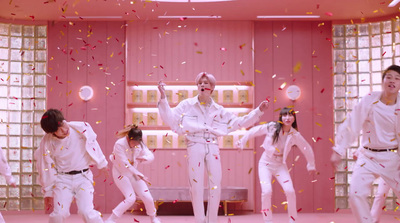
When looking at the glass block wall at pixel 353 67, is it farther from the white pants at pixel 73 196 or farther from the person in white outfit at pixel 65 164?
the white pants at pixel 73 196

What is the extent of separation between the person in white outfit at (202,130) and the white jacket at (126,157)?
1.33 meters

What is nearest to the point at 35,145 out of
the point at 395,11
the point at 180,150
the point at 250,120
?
the point at 180,150

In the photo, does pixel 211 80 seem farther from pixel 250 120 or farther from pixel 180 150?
pixel 180 150

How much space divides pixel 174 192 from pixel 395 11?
14.4 ft

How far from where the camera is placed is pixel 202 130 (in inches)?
218

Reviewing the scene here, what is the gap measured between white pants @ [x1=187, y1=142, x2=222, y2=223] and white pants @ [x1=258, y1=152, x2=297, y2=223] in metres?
1.03

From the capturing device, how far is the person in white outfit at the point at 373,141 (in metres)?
4.60

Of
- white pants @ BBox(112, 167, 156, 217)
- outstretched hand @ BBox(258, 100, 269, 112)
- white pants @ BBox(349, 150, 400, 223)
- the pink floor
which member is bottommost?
the pink floor

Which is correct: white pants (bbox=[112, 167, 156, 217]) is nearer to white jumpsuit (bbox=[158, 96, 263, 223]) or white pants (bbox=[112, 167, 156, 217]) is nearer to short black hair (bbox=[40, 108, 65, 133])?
white jumpsuit (bbox=[158, 96, 263, 223])

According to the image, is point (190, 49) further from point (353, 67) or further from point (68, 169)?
point (68, 169)

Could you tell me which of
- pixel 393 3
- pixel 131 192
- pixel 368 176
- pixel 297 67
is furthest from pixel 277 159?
pixel 393 3

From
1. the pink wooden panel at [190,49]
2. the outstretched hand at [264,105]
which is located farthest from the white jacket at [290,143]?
the pink wooden panel at [190,49]

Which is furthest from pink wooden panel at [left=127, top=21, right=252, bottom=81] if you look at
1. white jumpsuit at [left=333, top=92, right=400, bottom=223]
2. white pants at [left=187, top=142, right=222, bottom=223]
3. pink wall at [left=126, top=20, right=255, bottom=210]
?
white jumpsuit at [left=333, top=92, right=400, bottom=223]

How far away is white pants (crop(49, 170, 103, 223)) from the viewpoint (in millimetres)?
4766
